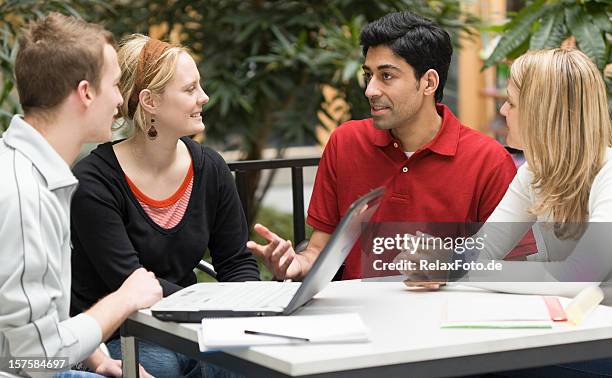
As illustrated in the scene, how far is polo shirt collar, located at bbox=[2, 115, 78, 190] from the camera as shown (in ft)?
5.47

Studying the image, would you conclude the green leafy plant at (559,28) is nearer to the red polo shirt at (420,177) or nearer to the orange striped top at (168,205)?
the red polo shirt at (420,177)

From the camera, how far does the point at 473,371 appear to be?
1594 millimetres

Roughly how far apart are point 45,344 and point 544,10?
2.40m

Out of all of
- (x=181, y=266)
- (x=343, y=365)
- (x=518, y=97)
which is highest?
(x=518, y=97)

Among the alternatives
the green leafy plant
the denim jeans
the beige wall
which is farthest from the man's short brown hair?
the beige wall

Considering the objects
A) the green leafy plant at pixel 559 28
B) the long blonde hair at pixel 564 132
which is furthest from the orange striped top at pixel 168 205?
the green leafy plant at pixel 559 28

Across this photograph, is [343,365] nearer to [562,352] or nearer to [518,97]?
[562,352]

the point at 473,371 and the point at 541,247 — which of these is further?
the point at 541,247

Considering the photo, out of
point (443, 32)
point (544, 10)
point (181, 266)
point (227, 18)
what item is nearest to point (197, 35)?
point (227, 18)

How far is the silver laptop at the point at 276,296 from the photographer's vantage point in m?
1.67

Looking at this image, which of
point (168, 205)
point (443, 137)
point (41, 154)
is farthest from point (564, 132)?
point (41, 154)

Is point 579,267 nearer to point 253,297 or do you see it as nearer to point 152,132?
point 253,297

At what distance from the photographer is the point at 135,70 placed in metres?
2.29

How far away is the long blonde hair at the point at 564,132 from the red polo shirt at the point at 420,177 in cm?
30
